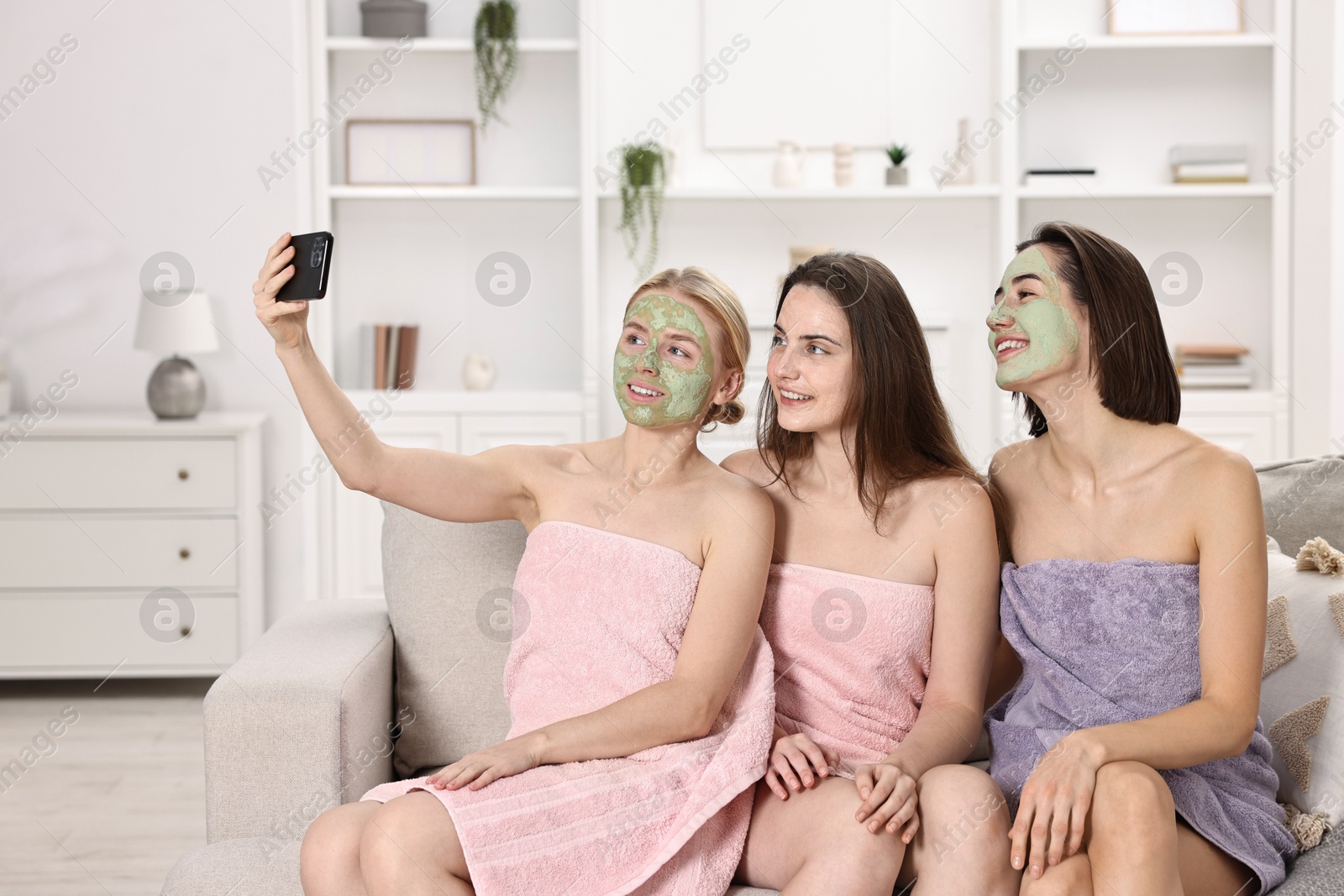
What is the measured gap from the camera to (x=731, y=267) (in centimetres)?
400

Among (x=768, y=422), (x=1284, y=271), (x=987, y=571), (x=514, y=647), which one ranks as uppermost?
(x=1284, y=271)

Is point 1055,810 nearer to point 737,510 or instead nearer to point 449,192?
point 737,510

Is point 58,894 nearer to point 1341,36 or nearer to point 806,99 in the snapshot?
point 806,99

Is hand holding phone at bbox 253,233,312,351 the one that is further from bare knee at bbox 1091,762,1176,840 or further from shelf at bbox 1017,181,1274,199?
shelf at bbox 1017,181,1274,199

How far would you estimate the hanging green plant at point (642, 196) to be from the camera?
146 inches

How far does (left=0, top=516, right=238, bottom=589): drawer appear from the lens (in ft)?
10.9

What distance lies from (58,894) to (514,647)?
4.23 feet

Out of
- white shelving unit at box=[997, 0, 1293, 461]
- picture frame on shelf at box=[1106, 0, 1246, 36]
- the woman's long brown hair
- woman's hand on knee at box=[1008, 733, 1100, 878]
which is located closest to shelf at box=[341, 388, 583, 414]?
white shelving unit at box=[997, 0, 1293, 461]

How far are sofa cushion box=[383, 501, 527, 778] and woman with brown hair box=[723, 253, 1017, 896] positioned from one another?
1.52ft

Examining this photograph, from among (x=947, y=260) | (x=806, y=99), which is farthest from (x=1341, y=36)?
(x=806, y=99)

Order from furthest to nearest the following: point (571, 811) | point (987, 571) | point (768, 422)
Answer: point (768, 422) → point (987, 571) → point (571, 811)

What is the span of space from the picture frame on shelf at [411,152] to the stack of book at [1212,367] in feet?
8.17

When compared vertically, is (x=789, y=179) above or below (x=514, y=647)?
above

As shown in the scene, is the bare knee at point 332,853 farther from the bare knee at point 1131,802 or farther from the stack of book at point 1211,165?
the stack of book at point 1211,165
